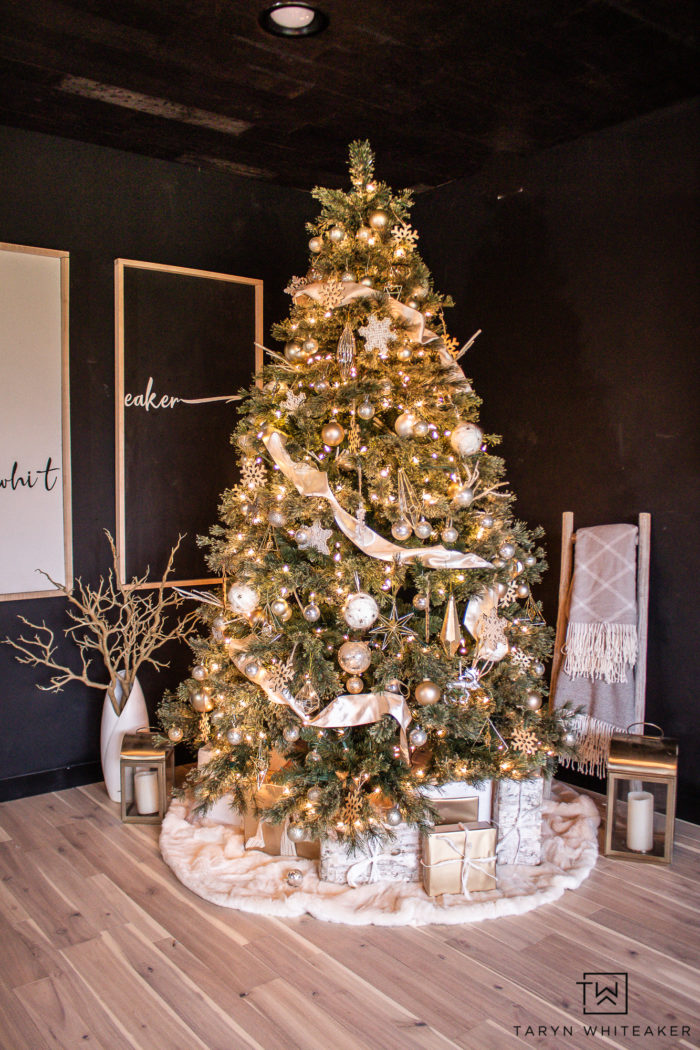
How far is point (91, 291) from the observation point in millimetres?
3223

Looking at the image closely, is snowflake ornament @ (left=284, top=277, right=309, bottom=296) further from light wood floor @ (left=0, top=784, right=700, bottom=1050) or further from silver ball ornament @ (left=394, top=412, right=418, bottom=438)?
→ light wood floor @ (left=0, top=784, right=700, bottom=1050)

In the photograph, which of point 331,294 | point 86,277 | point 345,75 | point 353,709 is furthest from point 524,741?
point 86,277

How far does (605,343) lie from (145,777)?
2258mm

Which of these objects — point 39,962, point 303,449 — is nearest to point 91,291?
point 303,449

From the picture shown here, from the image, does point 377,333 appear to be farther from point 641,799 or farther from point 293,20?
point 641,799

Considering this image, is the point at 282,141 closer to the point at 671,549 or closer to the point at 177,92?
the point at 177,92

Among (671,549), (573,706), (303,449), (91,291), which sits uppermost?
(91,291)

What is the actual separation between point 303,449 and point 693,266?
1.48 m

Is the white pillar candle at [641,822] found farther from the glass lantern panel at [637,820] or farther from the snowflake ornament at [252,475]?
the snowflake ornament at [252,475]

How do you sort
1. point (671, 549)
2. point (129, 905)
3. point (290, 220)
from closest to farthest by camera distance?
1. point (129, 905)
2. point (671, 549)
3. point (290, 220)

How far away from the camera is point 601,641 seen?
2961 mm

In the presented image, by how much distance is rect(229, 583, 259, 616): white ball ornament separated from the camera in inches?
96.0

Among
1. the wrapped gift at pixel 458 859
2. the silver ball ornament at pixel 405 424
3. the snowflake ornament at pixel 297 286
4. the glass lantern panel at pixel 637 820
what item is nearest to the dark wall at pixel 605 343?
the glass lantern panel at pixel 637 820

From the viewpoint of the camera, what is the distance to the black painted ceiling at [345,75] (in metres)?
2.22
